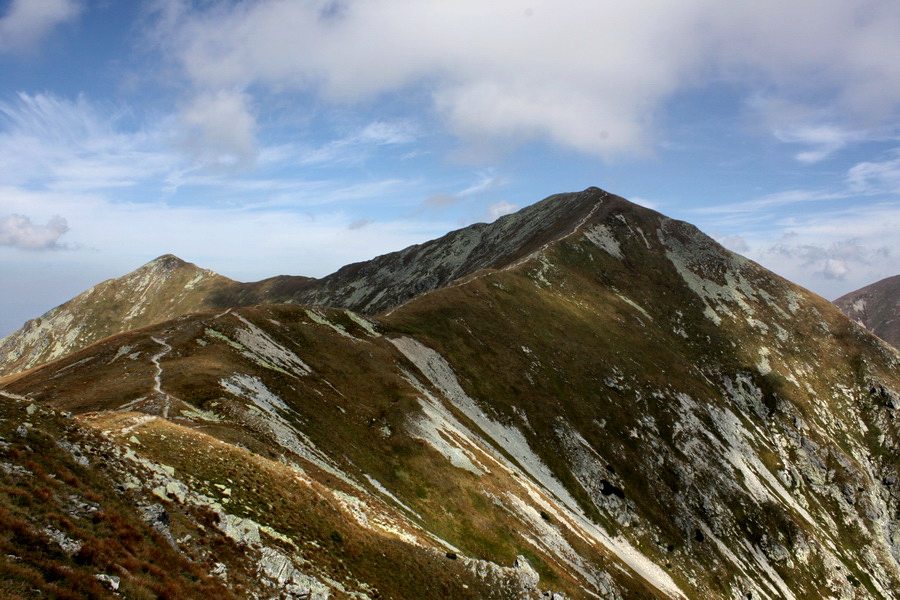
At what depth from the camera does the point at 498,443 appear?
3059 inches

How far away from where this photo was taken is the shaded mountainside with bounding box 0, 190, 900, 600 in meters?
21.3

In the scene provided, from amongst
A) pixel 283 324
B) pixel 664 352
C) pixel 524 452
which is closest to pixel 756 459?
pixel 664 352

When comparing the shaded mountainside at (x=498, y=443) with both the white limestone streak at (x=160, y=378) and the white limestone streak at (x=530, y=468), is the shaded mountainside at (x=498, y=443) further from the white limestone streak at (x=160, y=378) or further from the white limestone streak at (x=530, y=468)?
the white limestone streak at (x=530, y=468)

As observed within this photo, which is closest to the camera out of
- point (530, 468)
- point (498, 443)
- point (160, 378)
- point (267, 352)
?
point (160, 378)

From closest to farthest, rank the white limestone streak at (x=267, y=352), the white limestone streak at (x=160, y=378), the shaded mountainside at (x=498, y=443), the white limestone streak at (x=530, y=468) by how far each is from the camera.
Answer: the shaded mountainside at (x=498, y=443)
the white limestone streak at (x=160, y=378)
the white limestone streak at (x=267, y=352)
the white limestone streak at (x=530, y=468)

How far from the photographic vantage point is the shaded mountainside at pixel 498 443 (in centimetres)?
2127

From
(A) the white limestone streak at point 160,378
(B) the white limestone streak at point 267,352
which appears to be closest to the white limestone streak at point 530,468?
(B) the white limestone streak at point 267,352

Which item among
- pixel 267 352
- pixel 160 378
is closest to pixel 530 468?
pixel 267 352

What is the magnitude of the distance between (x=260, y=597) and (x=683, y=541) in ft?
279

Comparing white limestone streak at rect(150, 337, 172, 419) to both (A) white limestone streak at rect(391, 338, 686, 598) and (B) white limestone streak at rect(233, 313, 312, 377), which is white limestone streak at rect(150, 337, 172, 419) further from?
(A) white limestone streak at rect(391, 338, 686, 598)

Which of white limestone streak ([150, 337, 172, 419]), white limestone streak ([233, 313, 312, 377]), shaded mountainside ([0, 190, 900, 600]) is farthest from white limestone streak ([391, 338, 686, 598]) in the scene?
white limestone streak ([150, 337, 172, 419])

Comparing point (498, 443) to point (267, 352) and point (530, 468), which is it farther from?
point (267, 352)

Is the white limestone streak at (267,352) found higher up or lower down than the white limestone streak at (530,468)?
higher up

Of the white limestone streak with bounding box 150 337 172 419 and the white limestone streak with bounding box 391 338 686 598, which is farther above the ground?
the white limestone streak with bounding box 150 337 172 419
